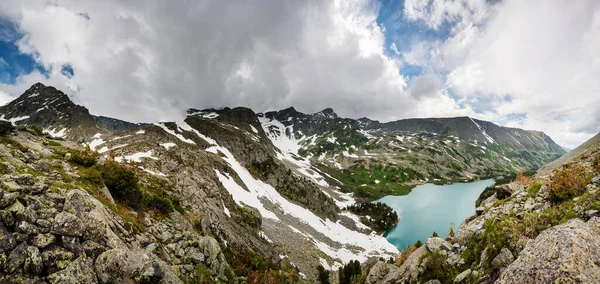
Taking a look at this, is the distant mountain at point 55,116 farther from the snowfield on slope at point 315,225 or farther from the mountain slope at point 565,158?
the mountain slope at point 565,158

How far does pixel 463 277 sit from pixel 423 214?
12024 centimetres

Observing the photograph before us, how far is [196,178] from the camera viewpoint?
1406 inches

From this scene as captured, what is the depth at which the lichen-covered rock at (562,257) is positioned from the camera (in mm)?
6133

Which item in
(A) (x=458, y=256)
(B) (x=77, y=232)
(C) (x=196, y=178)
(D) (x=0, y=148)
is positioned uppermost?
(C) (x=196, y=178)

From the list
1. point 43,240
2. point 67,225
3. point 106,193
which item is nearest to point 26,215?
point 43,240

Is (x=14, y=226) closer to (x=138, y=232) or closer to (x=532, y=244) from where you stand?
(x=138, y=232)

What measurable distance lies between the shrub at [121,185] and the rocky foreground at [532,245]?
17.6 meters

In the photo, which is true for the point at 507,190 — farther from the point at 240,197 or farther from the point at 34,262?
the point at 240,197

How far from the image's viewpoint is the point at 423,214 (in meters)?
115

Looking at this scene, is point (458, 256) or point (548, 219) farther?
point (458, 256)

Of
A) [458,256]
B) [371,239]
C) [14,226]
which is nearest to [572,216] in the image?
[458,256]

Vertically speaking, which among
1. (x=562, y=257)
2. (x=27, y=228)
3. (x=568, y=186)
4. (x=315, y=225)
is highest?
(x=315, y=225)

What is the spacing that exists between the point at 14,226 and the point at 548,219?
18416 millimetres

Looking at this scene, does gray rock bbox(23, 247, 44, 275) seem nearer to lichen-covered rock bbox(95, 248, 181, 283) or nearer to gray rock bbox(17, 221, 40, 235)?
gray rock bbox(17, 221, 40, 235)
